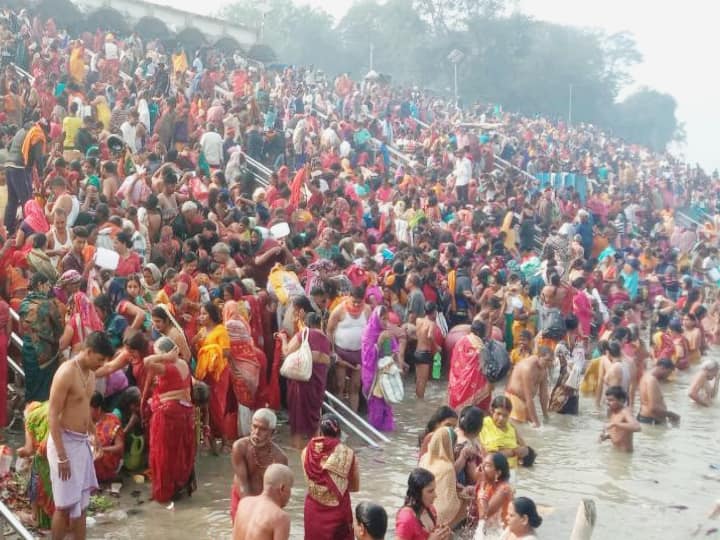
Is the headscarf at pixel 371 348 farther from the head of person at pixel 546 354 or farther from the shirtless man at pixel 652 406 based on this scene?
the shirtless man at pixel 652 406

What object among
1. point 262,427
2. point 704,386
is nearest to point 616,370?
point 704,386

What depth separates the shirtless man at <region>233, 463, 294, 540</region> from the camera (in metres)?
5.19

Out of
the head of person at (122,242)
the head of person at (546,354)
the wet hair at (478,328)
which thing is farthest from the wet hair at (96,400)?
the head of person at (546,354)

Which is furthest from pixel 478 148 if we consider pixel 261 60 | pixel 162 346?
pixel 162 346

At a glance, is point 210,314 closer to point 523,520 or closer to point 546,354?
point 523,520

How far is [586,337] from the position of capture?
46.6 feet

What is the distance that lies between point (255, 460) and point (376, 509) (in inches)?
51.6

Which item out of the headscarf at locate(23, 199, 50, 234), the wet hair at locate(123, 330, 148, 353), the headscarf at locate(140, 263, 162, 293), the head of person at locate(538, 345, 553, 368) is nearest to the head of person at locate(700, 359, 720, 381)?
the head of person at locate(538, 345, 553, 368)

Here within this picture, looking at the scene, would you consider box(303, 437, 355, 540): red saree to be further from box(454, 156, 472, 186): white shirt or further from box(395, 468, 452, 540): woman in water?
box(454, 156, 472, 186): white shirt

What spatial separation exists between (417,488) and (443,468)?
104cm

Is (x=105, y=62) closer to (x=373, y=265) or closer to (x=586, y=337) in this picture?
(x=373, y=265)

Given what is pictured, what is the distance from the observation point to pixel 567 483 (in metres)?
9.20

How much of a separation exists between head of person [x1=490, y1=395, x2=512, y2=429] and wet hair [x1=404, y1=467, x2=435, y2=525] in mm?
2067

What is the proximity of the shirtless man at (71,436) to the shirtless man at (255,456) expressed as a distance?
0.99 meters
